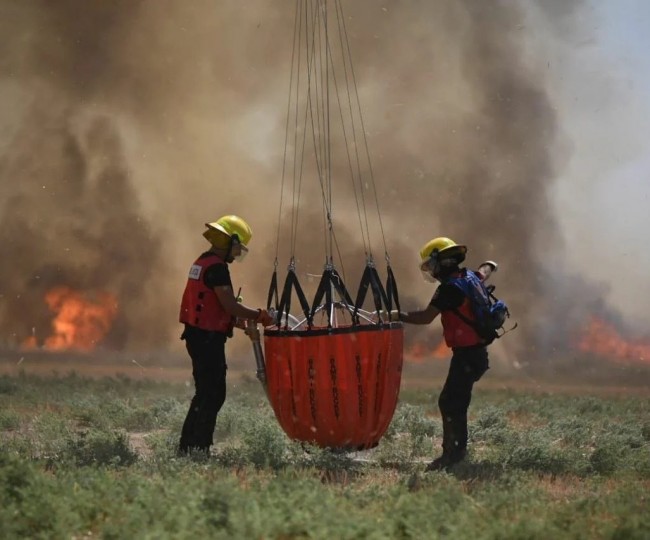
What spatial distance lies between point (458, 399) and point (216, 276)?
261 centimetres

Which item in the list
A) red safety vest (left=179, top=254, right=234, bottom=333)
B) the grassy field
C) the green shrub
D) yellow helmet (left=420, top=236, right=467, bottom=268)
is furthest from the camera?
yellow helmet (left=420, top=236, right=467, bottom=268)

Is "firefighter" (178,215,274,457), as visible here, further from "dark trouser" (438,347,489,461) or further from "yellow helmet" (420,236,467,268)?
"dark trouser" (438,347,489,461)

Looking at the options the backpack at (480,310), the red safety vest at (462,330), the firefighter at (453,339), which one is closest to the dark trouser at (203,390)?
the firefighter at (453,339)

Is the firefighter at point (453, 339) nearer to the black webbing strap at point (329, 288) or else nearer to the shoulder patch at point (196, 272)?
the black webbing strap at point (329, 288)

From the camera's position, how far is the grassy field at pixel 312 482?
6.35 meters

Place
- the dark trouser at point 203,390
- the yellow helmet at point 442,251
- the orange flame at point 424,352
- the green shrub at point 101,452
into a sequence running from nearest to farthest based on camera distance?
the green shrub at point 101,452 < the dark trouser at point 203,390 < the yellow helmet at point 442,251 < the orange flame at point 424,352

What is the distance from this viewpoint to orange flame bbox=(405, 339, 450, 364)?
Result: 17881mm

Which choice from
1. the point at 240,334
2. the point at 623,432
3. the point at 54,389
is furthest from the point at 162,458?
the point at 240,334

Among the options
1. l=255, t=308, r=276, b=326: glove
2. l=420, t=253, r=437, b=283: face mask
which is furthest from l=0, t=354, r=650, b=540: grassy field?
Result: l=420, t=253, r=437, b=283: face mask

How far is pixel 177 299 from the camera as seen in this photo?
69.2ft

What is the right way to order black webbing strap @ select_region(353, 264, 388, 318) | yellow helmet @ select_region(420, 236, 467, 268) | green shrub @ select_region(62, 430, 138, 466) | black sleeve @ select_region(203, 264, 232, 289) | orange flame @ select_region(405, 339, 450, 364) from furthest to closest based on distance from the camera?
orange flame @ select_region(405, 339, 450, 364) → yellow helmet @ select_region(420, 236, 467, 268) → black sleeve @ select_region(203, 264, 232, 289) → green shrub @ select_region(62, 430, 138, 466) → black webbing strap @ select_region(353, 264, 388, 318)

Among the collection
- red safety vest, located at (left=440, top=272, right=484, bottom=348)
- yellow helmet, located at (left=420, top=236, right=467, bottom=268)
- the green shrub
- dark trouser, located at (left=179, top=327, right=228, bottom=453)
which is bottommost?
the green shrub

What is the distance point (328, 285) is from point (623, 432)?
5.82 metres

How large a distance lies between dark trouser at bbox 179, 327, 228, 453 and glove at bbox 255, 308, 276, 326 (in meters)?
0.50
